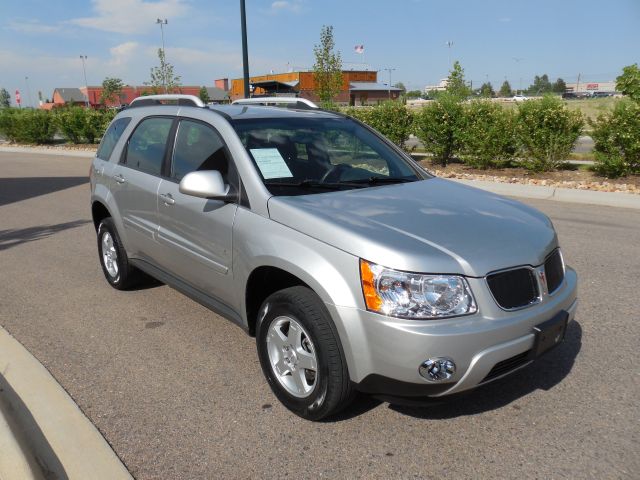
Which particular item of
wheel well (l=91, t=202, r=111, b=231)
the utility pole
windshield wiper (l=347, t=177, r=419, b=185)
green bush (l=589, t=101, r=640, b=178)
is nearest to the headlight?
windshield wiper (l=347, t=177, r=419, b=185)

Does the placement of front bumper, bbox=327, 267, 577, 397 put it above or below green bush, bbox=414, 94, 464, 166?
below

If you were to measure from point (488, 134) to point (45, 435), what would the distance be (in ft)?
40.3

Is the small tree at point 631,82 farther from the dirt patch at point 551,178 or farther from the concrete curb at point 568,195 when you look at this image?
A: the concrete curb at point 568,195

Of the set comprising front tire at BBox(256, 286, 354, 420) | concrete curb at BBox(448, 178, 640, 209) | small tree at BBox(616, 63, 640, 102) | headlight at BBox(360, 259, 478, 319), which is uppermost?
small tree at BBox(616, 63, 640, 102)

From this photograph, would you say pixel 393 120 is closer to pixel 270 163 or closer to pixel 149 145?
pixel 149 145

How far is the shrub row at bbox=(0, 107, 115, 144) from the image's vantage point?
2578cm

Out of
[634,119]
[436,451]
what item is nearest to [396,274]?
[436,451]

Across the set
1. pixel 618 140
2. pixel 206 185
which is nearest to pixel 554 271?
pixel 206 185

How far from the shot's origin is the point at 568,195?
10617mm

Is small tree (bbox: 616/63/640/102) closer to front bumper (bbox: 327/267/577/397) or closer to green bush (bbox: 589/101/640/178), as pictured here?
green bush (bbox: 589/101/640/178)

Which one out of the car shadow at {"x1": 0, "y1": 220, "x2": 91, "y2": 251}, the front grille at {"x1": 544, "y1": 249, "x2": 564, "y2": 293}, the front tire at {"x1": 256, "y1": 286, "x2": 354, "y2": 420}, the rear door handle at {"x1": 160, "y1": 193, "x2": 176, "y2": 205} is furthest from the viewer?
the car shadow at {"x1": 0, "y1": 220, "x2": 91, "y2": 251}

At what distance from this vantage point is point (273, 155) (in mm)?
3721

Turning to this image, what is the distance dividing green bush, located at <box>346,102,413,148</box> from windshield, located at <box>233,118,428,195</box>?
11.6m

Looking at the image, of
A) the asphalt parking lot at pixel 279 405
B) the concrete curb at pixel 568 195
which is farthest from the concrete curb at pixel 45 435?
the concrete curb at pixel 568 195
